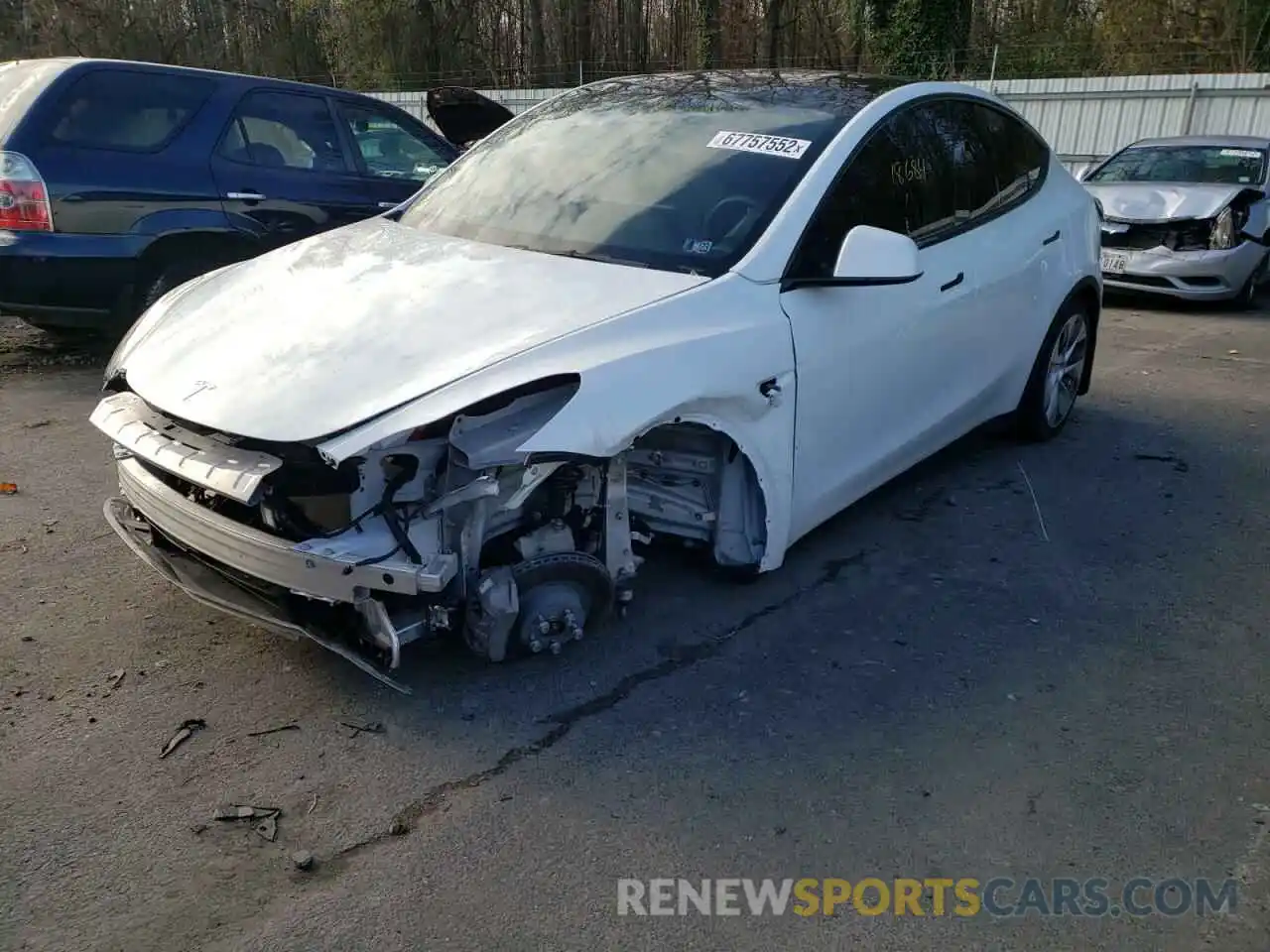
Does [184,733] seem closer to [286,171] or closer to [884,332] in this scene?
[884,332]

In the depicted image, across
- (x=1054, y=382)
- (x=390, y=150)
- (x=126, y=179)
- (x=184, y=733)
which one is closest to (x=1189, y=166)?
(x=1054, y=382)

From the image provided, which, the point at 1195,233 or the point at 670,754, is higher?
the point at 1195,233

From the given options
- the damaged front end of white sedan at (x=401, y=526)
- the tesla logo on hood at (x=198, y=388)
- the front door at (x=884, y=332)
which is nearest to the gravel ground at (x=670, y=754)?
the damaged front end of white sedan at (x=401, y=526)

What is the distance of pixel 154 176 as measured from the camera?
238 inches

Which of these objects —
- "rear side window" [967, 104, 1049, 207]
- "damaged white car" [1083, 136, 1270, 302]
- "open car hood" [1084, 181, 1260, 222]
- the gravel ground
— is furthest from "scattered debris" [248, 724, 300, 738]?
"damaged white car" [1083, 136, 1270, 302]

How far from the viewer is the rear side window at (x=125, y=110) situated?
5.87 m

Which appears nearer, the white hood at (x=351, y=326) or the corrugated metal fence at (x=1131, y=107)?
the white hood at (x=351, y=326)

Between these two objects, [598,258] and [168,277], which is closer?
[598,258]

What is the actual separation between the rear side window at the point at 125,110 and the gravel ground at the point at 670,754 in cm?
259

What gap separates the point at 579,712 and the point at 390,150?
18.6 feet

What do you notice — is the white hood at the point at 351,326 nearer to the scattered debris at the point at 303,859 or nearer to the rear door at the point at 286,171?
the scattered debris at the point at 303,859

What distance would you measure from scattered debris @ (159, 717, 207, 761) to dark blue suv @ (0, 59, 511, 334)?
383cm

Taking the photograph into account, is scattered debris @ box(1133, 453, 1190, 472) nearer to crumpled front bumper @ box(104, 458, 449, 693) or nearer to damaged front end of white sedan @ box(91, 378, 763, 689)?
damaged front end of white sedan @ box(91, 378, 763, 689)

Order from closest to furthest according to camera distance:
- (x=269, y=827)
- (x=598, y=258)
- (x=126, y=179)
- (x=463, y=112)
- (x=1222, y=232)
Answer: (x=269, y=827) < (x=598, y=258) < (x=126, y=179) < (x=463, y=112) < (x=1222, y=232)
